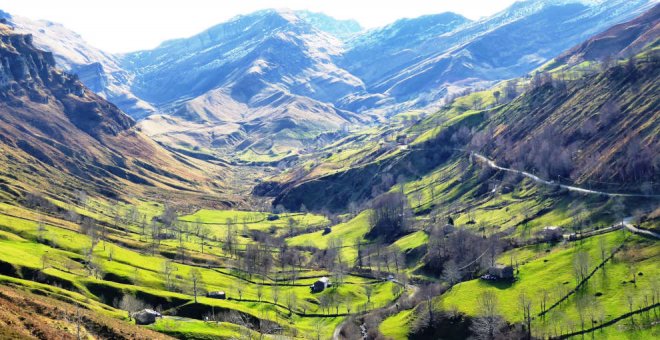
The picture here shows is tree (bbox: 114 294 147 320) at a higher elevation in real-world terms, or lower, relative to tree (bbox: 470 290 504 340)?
higher

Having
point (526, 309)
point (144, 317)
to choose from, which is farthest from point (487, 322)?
point (144, 317)

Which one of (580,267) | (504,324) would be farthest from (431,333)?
(580,267)

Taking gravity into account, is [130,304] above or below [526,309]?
above

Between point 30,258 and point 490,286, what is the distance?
152904 millimetres

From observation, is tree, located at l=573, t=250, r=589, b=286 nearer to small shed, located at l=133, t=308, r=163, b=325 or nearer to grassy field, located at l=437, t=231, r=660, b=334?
grassy field, located at l=437, t=231, r=660, b=334

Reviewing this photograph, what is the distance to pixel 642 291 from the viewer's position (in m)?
158

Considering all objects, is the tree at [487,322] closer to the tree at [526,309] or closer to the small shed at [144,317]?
the tree at [526,309]

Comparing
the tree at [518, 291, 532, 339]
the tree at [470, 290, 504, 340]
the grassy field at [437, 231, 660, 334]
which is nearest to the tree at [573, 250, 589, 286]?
the grassy field at [437, 231, 660, 334]

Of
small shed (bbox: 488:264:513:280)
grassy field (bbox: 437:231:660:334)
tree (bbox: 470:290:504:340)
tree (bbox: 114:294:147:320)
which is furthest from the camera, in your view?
small shed (bbox: 488:264:513:280)

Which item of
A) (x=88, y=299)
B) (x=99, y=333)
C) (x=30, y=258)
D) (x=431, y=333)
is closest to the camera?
(x=99, y=333)

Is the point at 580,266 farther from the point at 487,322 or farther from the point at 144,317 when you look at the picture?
the point at 144,317

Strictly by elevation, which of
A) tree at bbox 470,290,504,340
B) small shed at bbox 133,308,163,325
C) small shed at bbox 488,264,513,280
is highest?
small shed at bbox 133,308,163,325

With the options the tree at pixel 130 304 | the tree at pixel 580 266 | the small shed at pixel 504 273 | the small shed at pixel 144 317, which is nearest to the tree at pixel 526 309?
the small shed at pixel 504 273

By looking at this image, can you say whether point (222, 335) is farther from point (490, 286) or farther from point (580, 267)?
point (580, 267)
